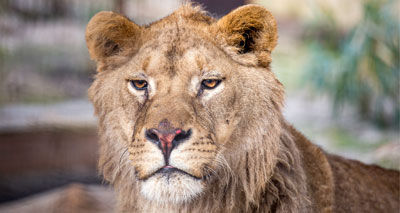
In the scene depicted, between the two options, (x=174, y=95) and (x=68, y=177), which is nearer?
(x=174, y=95)

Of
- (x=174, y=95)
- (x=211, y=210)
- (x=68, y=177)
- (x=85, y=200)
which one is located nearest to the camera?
(x=174, y=95)

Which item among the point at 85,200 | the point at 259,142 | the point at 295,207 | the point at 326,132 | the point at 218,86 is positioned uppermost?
the point at 326,132

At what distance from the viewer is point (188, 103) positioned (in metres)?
2.49

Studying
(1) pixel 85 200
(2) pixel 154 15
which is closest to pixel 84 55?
(2) pixel 154 15

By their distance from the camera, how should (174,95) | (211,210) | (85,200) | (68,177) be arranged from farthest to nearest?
(68,177) < (85,200) < (211,210) < (174,95)

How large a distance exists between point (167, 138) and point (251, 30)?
84 cm

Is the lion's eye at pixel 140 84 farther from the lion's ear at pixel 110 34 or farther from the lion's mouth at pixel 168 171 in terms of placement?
the lion's mouth at pixel 168 171

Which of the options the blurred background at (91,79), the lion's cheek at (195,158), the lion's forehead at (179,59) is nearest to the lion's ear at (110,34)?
the lion's forehead at (179,59)

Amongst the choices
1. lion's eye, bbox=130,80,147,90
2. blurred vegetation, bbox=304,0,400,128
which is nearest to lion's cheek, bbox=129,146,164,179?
lion's eye, bbox=130,80,147,90

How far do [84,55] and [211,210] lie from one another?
4.72 metres

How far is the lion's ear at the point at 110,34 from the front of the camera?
9.21 ft

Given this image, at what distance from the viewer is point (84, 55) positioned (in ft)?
22.7

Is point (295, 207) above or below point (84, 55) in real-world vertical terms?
below

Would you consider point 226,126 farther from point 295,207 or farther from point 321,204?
point 321,204
